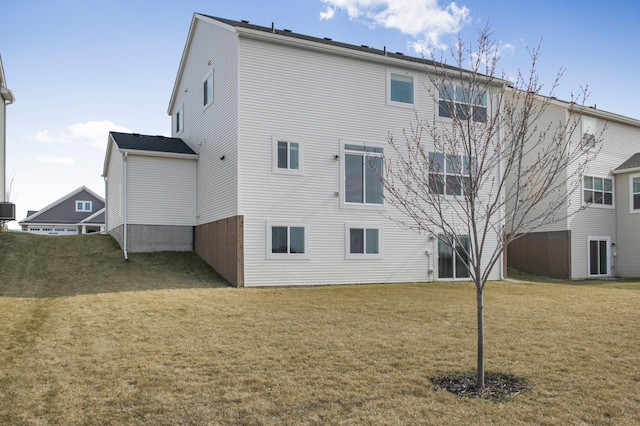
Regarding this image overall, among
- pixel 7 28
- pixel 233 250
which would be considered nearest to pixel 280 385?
pixel 233 250

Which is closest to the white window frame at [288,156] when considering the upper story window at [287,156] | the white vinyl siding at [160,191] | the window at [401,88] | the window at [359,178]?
the upper story window at [287,156]

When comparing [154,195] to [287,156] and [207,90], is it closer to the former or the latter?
[207,90]

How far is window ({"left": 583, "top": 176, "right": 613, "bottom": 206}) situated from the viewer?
23344 millimetres

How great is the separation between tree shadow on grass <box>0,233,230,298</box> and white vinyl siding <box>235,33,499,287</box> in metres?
2.58

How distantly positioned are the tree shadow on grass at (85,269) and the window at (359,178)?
5138mm

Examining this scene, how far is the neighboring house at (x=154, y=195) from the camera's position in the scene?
18125 mm

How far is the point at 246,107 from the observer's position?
15305mm

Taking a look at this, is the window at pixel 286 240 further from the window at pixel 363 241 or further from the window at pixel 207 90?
the window at pixel 207 90

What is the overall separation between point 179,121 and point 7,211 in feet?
26.5

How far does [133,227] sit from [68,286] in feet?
16.6

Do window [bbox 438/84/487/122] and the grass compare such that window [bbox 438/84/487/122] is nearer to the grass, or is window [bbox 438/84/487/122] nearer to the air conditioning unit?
the grass

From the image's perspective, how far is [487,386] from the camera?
18.2 feet

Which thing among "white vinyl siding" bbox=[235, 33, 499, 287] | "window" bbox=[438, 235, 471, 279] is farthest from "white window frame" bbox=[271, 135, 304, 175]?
"window" bbox=[438, 235, 471, 279]

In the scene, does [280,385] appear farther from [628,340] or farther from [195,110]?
[195,110]
